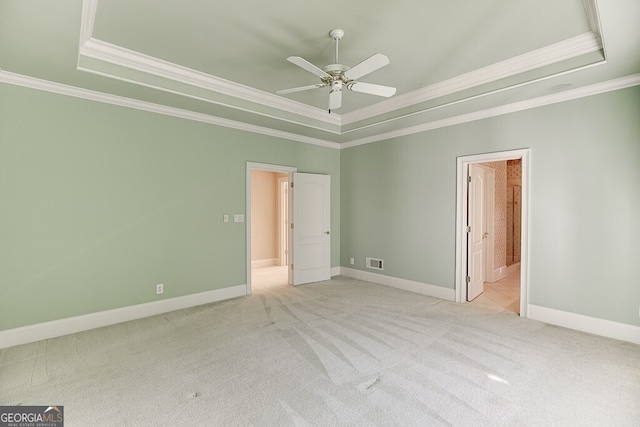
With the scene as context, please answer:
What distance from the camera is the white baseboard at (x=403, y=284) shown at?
4504mm

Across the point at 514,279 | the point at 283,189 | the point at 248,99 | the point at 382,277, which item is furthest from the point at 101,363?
the point at 514,279

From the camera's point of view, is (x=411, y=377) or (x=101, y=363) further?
(x=101, y=363)

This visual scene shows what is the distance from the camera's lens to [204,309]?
3994 millimetres

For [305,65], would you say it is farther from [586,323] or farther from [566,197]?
[586,323]

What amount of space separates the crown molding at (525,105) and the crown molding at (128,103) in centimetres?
191

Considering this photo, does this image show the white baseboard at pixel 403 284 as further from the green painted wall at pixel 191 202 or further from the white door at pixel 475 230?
the white door at pixel 475 230

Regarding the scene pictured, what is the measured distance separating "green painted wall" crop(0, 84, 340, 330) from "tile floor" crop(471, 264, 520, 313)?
12.3 feet

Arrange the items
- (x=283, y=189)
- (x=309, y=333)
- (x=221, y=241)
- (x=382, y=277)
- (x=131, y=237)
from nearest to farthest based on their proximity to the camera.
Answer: (x=309, y=333) → (x=131, y=237) → (x=221, y=241) → (x=382, y=277) → (x=283, y=189)

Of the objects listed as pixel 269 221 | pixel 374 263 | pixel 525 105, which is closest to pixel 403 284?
pixel 374 263

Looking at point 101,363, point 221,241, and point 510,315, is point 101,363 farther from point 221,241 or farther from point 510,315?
point 510,315

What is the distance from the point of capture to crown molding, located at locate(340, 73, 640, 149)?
3070mm

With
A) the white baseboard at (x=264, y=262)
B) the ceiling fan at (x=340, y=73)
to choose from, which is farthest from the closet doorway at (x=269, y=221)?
the ceiling fan at (x=340, y=73)

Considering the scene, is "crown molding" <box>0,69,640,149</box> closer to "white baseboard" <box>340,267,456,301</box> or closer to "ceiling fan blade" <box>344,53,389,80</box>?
"ceiling fan blade" <box>344,53,389,80</box>

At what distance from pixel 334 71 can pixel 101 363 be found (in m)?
3.35
